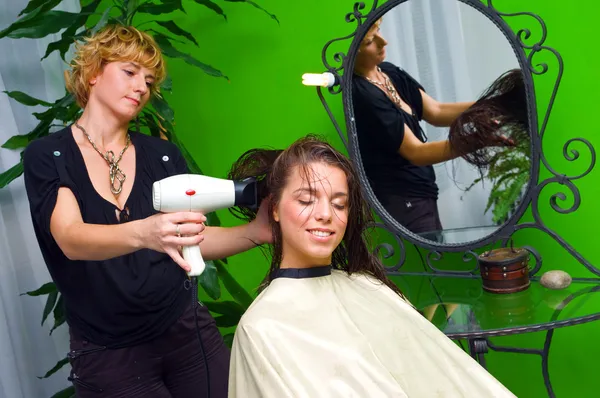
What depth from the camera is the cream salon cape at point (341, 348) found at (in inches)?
51.9

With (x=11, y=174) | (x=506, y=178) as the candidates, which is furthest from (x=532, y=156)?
(x=11, y=174)

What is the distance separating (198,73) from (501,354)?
1521 mm

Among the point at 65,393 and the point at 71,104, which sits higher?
the point at 71,104

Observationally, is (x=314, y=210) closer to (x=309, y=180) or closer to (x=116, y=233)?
(x=309, y=180)

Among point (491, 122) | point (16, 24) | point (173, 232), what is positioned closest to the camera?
point (173, 232)

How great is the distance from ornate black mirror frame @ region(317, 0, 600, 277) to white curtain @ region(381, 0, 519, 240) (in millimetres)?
31

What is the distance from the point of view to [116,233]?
1285 mm

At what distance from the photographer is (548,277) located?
76.2 inches

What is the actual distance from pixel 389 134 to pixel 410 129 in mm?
72

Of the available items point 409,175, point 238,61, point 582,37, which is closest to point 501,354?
point 409,175

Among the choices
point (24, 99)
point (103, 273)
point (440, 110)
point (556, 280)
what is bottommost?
point (556, 280)

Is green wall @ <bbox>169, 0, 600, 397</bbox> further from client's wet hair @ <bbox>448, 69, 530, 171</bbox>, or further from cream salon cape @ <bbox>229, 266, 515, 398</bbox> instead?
cream salon cape @ <bbox>229, 266, 515, 398</bbox>

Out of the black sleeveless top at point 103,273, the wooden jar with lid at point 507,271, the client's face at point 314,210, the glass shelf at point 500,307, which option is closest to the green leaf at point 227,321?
the glass shelf at point 500,307

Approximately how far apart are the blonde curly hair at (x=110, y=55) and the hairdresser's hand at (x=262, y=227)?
0.47 metres
